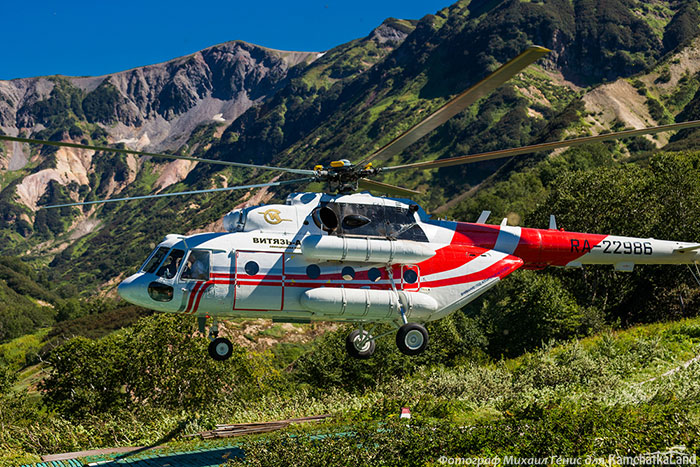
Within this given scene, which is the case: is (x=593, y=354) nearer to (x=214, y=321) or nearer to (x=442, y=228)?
(x=442, y=228)

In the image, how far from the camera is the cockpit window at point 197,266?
15.6 meters

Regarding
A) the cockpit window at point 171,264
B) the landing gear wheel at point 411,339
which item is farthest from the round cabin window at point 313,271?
the cockpit window at point 171,264

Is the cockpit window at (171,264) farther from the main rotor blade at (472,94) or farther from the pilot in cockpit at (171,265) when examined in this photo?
the main rotor blade at (472,94)

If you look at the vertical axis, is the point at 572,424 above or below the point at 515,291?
below

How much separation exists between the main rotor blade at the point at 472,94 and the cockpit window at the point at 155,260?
638cm

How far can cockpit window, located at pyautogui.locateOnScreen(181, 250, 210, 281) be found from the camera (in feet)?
51.2

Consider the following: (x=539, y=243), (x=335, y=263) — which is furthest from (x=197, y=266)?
(x=539, y=243)

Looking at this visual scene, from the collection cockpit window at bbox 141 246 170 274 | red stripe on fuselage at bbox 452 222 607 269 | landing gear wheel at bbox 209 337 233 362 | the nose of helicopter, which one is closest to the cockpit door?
landing gear wheel at bbox 209 337 233 362

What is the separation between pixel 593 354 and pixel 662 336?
114 inches

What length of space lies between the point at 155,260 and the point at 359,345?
6.36m

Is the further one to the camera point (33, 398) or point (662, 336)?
point (33, 398)

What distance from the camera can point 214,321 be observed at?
16484 millimetres

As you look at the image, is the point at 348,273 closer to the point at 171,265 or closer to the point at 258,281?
the point at 258,281

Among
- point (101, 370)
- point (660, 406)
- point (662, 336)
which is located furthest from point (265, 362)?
point (660, 406)
